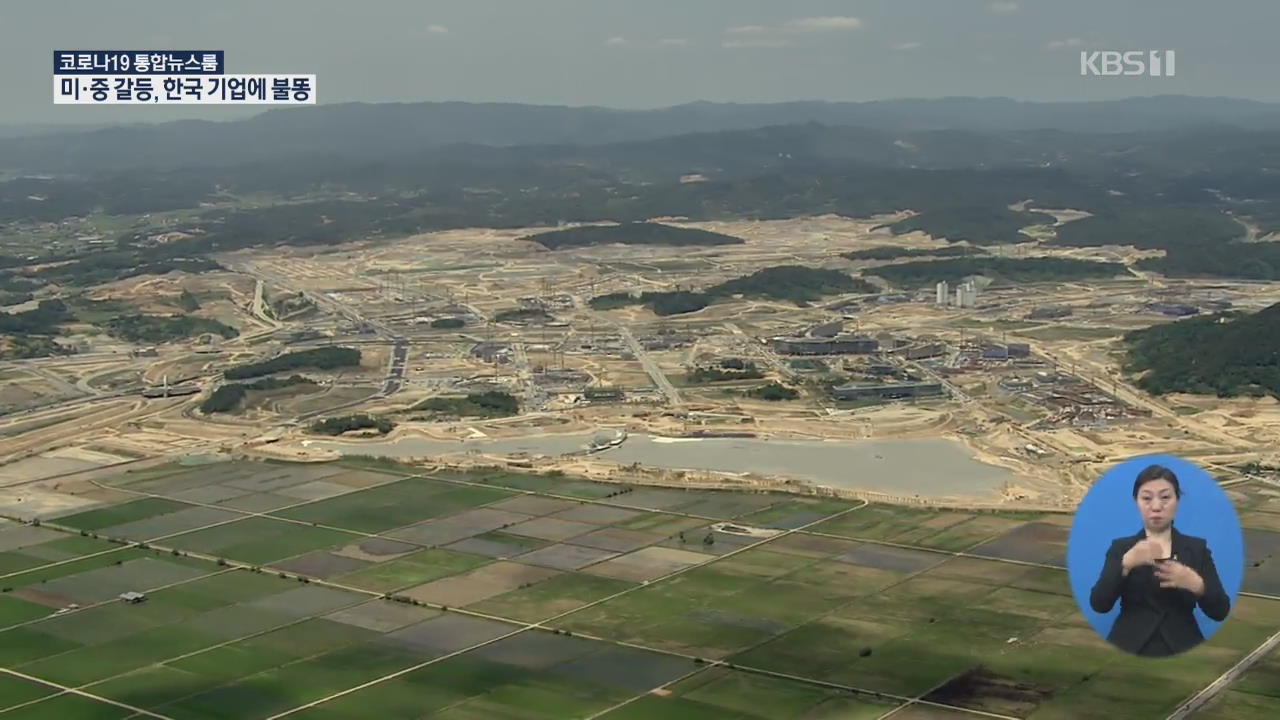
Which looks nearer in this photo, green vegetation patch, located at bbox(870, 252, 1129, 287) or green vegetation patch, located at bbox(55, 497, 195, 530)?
green vegetation patch, located at bbox(55, 497, 195, 530)

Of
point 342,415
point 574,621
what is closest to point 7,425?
point 342,415

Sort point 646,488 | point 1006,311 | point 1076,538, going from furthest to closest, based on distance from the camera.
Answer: point 1006,311
point 646,488
point 1076,538

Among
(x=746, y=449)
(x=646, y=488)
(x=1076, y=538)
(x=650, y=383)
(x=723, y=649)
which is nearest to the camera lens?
(x=1076, y=538)

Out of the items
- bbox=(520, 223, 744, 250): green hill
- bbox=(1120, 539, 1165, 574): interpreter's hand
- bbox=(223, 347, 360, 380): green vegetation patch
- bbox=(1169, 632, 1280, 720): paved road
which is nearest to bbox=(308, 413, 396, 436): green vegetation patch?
bbox=(223, 347, 360, 380): green vegetation patch

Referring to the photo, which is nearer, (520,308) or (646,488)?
(646,488)

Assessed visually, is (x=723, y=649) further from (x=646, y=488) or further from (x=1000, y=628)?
(x=646, y=488)

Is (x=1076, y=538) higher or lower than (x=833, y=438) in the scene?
higher

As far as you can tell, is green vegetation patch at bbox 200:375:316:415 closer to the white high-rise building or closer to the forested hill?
the forested hill
